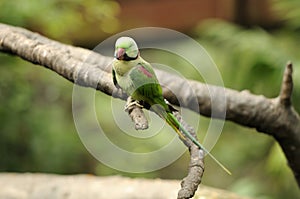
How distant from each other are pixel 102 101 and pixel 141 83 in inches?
65.9

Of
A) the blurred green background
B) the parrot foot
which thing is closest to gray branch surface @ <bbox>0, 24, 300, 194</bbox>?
the parrot foot

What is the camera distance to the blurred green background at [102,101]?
6.35 ft

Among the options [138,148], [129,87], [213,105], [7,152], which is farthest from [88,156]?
[129,87]

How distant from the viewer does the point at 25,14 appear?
1829 mm

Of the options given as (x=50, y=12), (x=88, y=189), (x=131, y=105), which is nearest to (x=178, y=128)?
(x=131, y=105)

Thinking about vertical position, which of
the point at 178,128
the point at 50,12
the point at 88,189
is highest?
the point at 178,128

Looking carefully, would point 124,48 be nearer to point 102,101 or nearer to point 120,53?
point 120,53

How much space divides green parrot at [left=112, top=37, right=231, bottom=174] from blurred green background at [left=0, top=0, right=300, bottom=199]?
46.6 inches

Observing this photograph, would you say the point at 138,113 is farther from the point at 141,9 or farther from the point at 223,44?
the point at 141,9

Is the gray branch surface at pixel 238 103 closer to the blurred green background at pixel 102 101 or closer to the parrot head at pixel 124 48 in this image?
the parrot head at pixel 124 48

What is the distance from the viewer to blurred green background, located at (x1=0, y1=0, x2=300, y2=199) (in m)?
1.94

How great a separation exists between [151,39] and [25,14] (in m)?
1.16

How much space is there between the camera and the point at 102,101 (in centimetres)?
235

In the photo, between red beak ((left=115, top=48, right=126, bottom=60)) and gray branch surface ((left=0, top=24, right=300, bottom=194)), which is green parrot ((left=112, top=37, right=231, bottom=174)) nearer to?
red beak ((left=115, top=48, right=126, bottom=60))
